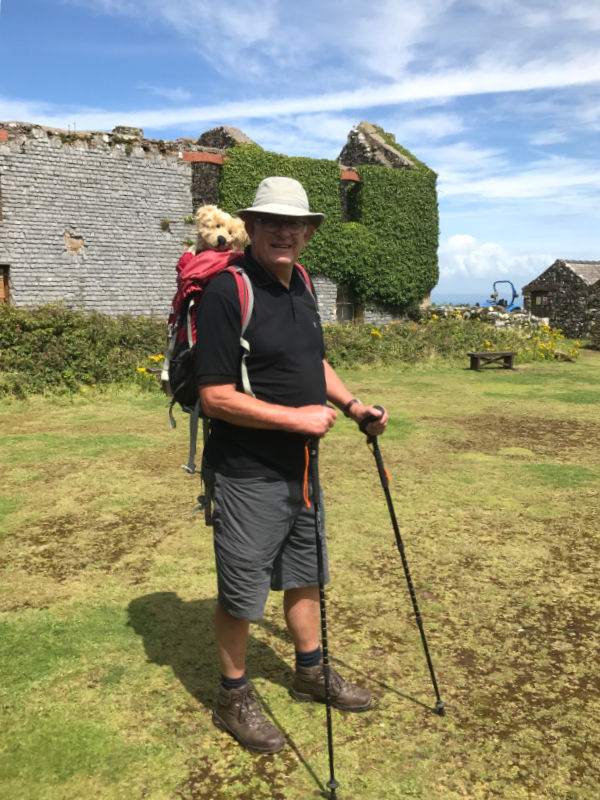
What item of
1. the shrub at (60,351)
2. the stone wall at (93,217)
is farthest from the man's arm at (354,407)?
the stone wall at (93,217)

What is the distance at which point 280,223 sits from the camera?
2.87 metres

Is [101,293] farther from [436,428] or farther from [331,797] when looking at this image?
[331,797]

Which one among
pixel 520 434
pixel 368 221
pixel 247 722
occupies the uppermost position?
pixel 368 221

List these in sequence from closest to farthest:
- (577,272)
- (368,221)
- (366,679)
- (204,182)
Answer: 1. (366,679)
2. (204,182)
3. (368,221)
4. (577,272)

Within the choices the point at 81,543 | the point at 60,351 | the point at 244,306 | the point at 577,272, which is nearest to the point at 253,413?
the point at 244,306

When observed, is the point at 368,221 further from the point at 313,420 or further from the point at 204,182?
the point at 313,420

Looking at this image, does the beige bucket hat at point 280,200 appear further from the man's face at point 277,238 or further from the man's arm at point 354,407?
the man's arm at point 354,407

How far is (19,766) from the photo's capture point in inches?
113

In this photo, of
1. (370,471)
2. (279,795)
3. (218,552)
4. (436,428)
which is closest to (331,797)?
(279,795)

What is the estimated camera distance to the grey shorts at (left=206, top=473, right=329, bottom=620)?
2.90 m

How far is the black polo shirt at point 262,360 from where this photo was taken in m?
2.77

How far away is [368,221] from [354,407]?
2335 cm

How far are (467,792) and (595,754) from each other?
67cm

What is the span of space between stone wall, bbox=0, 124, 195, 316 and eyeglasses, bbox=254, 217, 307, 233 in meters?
18.5
